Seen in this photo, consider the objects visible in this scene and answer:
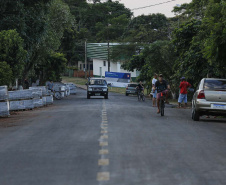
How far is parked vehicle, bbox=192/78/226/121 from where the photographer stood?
17.5m

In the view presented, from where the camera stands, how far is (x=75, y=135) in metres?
12.4

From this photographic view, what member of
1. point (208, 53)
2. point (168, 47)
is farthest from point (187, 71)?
point (168, 47)

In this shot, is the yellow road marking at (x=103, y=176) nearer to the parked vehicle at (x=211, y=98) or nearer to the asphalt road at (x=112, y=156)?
the asphalt road at (x=112, y=156)

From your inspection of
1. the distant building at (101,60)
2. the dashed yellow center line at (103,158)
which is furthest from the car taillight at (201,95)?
the distant building at (101,60)

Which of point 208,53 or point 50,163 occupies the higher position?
point 208,53

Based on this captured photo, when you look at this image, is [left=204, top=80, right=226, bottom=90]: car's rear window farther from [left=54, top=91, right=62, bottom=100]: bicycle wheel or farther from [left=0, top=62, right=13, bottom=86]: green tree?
[left=54, top=91, right=62, bottom=100]: bicycle wheel

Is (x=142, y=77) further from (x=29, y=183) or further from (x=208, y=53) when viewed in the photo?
(x=29, y=183)

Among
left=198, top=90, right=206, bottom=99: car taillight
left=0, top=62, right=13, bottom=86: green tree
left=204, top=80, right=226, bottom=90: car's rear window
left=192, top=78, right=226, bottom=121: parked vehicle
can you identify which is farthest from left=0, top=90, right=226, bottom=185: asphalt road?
left=0, top=62, right=13, bottom=86: green tree

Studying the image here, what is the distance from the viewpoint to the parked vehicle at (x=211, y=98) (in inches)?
691

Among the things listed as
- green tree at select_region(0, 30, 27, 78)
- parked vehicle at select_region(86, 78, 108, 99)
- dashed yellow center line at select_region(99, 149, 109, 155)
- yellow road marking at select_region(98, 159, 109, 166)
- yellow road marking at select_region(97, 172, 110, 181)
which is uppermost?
green tree at select_region(0, 30, 27, 78)

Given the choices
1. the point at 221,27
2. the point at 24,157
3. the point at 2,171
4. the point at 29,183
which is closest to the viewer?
the point at 29,183

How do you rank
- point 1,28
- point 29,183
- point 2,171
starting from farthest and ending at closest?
point 1,28, point 2,171, point 29,183

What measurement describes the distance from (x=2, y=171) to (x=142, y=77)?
47.9 metres

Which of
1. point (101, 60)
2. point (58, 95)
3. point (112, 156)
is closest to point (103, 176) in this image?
point (112, 156)
